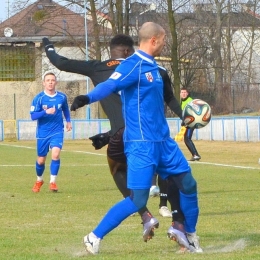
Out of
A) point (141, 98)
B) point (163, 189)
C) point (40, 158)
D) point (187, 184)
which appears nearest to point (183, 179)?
point (187, 184)

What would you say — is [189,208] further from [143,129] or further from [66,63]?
[66,63]

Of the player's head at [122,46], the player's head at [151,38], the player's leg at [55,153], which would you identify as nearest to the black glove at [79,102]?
the player's head at [151,38]

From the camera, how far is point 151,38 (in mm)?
6930

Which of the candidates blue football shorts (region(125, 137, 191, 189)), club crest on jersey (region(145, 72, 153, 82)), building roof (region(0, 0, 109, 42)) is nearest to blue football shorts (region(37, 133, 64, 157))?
blue football shorts (region(125, 137, 191, 189))

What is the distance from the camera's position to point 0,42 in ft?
196

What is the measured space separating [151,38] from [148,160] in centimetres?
98

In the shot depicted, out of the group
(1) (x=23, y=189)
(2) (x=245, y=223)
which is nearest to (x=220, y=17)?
(1) (x=23, y=189)

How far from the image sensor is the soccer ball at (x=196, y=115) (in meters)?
7.39

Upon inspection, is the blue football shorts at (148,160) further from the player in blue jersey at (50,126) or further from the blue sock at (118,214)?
the player in blue jersey at (50,126)

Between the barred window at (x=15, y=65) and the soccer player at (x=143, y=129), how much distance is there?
2104 inches

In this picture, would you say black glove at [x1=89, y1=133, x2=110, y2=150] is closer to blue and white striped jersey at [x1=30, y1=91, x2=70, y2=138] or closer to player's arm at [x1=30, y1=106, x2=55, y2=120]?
player's arm at [x1=30, y1=106, x2=55, y2=120]

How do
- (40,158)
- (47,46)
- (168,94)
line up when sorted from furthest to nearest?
(40,158)
(47,46)
(168,94)

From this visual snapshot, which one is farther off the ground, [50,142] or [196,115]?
[196,115]

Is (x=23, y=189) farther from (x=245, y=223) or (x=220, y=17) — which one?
(x=220, y=17)
